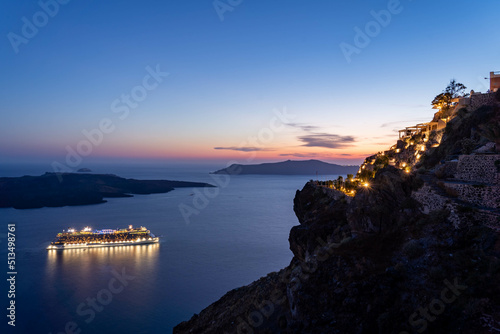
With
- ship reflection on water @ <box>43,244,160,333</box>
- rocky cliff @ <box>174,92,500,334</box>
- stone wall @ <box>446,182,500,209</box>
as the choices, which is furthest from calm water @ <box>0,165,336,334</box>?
stone wall @ <box>446,182,500,209</box>

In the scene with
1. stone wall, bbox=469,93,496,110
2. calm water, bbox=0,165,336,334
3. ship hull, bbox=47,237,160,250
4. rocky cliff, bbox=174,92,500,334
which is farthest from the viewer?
ship hull, bbox=47,237,160,250

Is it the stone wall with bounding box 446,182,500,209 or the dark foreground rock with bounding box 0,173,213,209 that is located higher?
the stone wall with bounding box 446,182,500,209

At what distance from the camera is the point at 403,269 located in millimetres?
12594

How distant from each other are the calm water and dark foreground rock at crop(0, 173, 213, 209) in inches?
1137

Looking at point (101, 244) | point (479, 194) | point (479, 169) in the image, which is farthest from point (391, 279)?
point (101, 244)

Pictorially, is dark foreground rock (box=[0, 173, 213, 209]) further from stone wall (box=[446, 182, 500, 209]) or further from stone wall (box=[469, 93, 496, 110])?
stone wall (box=[446, 182, 500, 209])

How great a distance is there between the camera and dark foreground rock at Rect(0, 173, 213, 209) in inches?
4433

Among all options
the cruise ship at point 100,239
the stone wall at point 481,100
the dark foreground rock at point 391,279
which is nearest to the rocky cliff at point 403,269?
the dark foreground rock at point 391,279

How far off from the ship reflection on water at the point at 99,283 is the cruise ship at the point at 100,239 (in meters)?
1.55

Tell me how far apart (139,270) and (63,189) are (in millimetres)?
107193

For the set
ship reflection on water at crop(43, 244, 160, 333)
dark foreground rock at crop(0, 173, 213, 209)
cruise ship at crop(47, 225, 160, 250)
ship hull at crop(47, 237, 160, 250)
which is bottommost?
ship reflection on water at crop(43, 244, 160, 333)

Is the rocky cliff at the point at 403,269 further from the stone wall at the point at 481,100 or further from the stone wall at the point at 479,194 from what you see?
the stone wall at the point at 481,100

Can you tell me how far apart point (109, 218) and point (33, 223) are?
1744cm

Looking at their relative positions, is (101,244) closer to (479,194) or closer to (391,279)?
(391,279)
